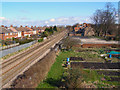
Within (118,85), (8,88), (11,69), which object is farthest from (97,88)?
(11,69)

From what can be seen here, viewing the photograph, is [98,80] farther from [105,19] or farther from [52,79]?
[105,19]

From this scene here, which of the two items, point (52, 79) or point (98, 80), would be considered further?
point (52, 79)

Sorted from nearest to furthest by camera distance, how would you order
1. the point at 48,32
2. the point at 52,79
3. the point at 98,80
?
1. the point at 98,80
2. the point at 52,79
3. the point at 48,32

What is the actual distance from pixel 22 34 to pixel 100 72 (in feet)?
156

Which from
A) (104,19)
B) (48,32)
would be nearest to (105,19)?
(104,19)

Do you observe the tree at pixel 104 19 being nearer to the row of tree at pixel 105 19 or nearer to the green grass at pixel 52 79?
the row of tree at pixel 105 19

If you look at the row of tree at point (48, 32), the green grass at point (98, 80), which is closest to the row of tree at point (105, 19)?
the row of tree at point (48, 32)

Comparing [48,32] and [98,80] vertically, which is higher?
[48,32]

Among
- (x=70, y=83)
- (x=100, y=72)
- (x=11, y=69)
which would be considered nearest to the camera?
(x=70, y=83)

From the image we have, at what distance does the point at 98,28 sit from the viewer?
54.2 m

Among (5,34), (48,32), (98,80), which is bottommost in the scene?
(98,80)

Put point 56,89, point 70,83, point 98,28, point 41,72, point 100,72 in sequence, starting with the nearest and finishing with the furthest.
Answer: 1. point 70,83
2. point 56,89
3. point 41,72
4. point 100,72
5. point 98,28

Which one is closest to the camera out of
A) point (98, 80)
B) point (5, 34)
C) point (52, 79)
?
point (98, 80)

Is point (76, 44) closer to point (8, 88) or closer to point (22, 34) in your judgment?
point (8, 88)
